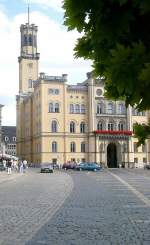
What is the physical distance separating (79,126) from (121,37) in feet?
342

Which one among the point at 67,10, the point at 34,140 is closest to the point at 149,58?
the point at 67,10

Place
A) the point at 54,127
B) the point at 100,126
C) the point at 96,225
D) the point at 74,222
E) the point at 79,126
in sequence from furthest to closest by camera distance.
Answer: the point at 100,126
the point at 79,126
the point at 54,127
the point at 74,222
the point at 96,225

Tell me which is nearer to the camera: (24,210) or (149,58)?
(149,58)

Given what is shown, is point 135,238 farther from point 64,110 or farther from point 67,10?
point 64,110

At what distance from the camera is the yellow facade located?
106 m

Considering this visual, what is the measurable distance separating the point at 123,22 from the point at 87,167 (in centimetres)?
8063

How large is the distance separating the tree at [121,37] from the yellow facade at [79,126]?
99389mm

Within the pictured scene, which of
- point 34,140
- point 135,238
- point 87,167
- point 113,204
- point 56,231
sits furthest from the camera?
point 34,140

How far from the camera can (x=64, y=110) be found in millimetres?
107562

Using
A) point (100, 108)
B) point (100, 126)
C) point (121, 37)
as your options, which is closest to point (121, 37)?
point (121, 37)

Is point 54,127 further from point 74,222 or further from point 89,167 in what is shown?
point 74,222

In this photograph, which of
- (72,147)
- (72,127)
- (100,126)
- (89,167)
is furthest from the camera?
(100,126)

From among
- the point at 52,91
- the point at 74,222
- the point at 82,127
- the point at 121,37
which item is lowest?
the point at 74,222

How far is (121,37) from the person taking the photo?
190 inches
